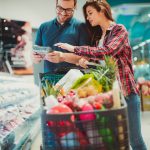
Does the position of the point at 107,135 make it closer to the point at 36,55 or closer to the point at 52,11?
the point at 36,55

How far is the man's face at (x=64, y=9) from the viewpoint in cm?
293

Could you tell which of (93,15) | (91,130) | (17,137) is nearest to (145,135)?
(17,137)

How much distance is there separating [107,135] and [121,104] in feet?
0.75

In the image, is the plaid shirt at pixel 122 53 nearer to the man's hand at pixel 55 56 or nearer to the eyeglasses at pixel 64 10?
the man's hand at pixel 55 56

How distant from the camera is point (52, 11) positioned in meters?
A: 8.66

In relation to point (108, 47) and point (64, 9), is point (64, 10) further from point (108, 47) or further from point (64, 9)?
point (108, 47)

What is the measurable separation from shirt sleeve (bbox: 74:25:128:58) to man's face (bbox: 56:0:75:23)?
0.53 m

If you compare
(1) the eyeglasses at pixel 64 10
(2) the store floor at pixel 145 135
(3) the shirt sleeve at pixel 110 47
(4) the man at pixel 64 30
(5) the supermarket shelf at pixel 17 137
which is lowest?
(2) the store floor at pixel 145 135

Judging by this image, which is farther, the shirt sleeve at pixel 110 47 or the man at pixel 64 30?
the man at pixel 64 30

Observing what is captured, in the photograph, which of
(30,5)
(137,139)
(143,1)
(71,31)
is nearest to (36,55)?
(71,31)

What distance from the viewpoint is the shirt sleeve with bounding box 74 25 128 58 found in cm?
238

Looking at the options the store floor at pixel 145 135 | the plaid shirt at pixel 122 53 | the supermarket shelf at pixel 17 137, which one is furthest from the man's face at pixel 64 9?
the store floor at pixel 145 135

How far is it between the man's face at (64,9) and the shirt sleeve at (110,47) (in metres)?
0.53

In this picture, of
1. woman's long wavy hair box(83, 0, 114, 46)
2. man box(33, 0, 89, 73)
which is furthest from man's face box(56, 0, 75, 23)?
woman's long wavy hair box(83, 0, 114, 46)
